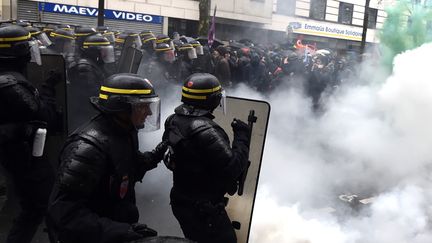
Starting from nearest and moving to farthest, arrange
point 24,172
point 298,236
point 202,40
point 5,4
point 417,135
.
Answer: point 24,172, point 298,236, point 417,135, point 202,40, point 5,4

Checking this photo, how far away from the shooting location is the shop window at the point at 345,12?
88.0ft

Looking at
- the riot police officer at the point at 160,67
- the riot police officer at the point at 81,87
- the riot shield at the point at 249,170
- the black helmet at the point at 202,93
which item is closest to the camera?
the black helmet at the point at 202,93

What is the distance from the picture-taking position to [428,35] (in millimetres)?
11016

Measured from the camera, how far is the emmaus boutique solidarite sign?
17.4 meters

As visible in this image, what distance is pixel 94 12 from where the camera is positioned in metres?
18.3

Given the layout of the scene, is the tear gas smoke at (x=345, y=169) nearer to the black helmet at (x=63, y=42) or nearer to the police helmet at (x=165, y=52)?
the police helmet at (x=165, y=52)

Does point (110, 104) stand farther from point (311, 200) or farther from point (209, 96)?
point (311, 200)

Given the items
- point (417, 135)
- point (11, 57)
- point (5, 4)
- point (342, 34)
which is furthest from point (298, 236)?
point (342, 34)

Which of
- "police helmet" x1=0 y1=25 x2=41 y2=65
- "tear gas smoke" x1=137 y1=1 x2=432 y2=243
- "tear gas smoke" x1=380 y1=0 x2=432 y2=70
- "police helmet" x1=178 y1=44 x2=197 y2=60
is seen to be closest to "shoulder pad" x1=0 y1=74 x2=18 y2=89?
"police helmet" x1=0 y1=25 x2=41 y2=65

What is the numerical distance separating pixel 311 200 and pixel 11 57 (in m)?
3.51

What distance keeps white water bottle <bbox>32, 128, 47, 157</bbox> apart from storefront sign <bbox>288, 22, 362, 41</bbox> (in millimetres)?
22426

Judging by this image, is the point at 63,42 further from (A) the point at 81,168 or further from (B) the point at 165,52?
(A) the point at 81,168

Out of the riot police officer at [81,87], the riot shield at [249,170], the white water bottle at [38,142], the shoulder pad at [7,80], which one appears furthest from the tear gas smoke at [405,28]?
the shoulder pad at [7,80]

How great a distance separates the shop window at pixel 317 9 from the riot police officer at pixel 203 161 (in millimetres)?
23471
